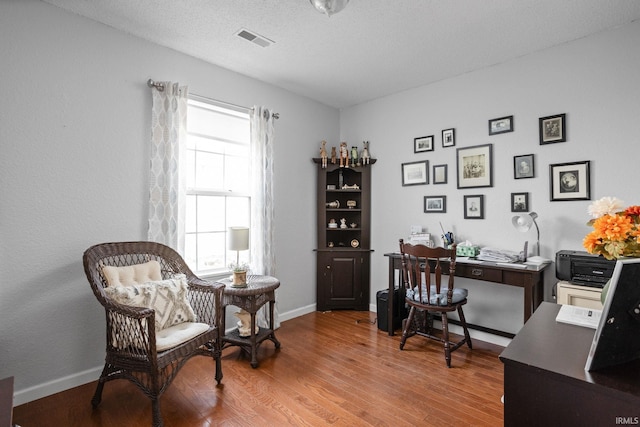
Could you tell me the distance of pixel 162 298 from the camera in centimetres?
216

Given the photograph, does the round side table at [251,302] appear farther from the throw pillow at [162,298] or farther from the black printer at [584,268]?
the black printer at [584,268]

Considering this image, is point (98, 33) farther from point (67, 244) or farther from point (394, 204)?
point (394, 204)

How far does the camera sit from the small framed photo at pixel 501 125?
119 inches

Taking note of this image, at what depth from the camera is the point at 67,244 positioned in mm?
2295

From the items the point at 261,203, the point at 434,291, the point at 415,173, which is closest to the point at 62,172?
the point at 261,203

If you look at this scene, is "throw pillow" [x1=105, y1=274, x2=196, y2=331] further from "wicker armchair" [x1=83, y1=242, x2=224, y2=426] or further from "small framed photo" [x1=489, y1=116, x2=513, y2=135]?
"small framed photo" [x1=489, y1=116, x2=513, y2=135]

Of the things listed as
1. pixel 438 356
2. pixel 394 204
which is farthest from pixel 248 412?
pixel 394 204

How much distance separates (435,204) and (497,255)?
0.91 meters

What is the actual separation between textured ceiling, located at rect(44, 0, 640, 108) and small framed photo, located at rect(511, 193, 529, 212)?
50.9 inches

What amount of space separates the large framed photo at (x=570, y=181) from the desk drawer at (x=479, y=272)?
2.77 feet

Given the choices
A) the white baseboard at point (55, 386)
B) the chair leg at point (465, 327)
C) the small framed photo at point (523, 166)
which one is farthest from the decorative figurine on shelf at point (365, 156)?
the white baseboard at point (55, 386)

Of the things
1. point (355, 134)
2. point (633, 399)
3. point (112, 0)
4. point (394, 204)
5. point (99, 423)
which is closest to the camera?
point (633, 399)

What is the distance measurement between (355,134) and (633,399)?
12.5 ft

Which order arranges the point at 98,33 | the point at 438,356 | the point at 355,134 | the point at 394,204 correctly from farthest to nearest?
the point at 355,134
the point at 394,204
the point at 438,356
the point at 98,33
